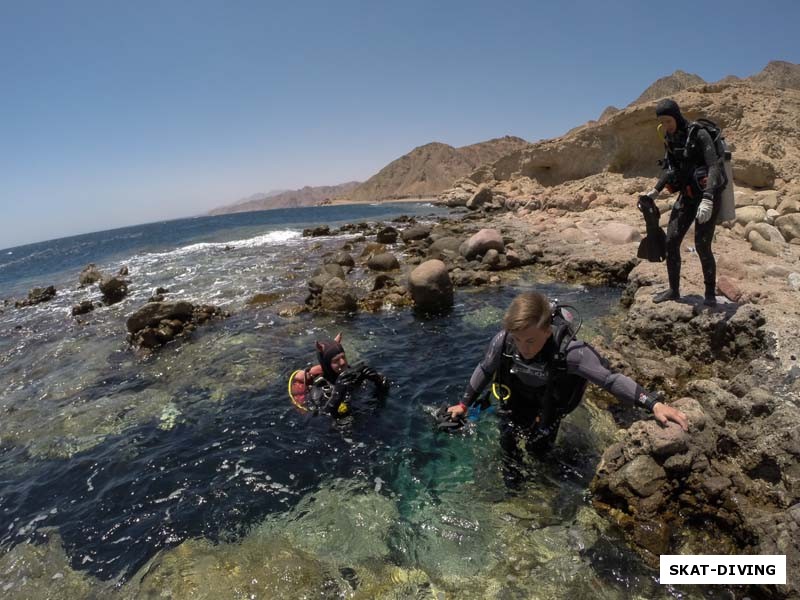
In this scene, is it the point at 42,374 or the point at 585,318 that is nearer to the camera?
the point at 585,318

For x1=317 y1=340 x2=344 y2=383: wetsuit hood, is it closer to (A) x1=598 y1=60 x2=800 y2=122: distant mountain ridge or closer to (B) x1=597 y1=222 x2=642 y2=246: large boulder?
(B) x1=597 y1=222 x2=642 y2=246: large boulder

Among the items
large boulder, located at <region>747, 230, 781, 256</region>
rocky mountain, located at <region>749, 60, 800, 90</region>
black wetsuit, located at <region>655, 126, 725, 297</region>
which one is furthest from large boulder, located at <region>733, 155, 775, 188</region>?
rocky mountain, located at <region>749, 60, 800, 90</region>

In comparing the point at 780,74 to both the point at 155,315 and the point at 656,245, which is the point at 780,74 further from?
the point at 155,315

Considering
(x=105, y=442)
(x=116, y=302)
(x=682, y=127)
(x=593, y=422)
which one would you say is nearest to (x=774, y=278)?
(x=682, y=127)

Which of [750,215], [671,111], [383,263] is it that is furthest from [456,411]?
[383,263]

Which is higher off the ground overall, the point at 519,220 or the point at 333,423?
the point at 519,220

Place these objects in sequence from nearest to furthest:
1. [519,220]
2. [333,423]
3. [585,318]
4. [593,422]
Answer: [593,422], [333,423], [585,318], [519,220]

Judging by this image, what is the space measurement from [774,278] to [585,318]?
11.1ft

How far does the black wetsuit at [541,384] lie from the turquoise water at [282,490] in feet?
2.23

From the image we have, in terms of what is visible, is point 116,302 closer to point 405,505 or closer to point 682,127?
point 405,505

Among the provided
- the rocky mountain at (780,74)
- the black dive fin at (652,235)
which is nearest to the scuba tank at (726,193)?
the black dive fin at (652,235)

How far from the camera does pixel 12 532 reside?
5.32 metres

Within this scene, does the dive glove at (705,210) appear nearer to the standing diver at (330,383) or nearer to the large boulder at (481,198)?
the standing diver at (330,383)

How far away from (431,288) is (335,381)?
5379mm
